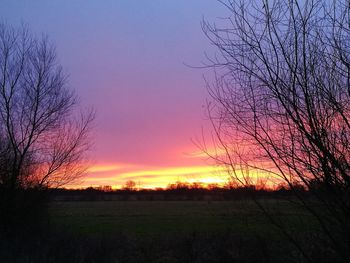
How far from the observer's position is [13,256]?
11.2 metres

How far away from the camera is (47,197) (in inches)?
854

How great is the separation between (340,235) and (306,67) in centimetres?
203

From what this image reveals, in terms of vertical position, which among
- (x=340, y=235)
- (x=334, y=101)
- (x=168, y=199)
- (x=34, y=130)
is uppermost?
(x=168, y=199)

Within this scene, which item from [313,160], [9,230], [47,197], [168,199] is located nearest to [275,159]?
[313,160]

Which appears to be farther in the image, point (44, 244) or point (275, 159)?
point (44, 244)

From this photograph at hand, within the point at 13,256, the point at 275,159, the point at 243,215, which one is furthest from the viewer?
the point at 13,256

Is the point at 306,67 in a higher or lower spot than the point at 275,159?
higher

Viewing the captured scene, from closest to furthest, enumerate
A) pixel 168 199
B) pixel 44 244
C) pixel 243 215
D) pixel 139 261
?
1. pixel 243 215
2. pixel 44 244
3. pixel 139 261
4. pixel 168 199

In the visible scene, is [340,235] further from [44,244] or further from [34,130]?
[34,130]

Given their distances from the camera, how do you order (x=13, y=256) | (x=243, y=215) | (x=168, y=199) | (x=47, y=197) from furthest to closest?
1. (x=168, y=199)
2. (x=47, y=197)
3. (x=13, y=256)
4. (x=243, y=215)

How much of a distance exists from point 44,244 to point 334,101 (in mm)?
10283

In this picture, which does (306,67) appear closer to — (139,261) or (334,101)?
(334,101)

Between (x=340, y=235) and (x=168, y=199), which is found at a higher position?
(x=168, y=199)

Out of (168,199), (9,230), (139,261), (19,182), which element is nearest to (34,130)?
(19,182)
